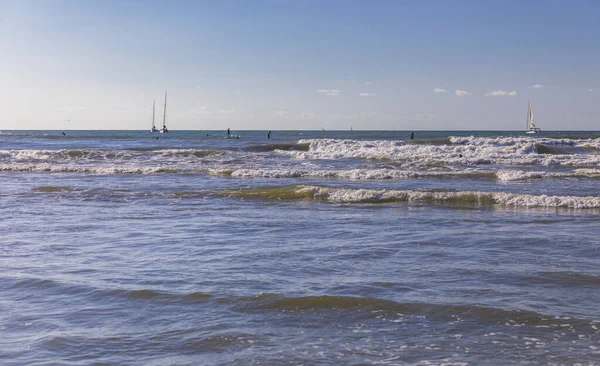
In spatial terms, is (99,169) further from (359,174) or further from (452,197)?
(452,197)

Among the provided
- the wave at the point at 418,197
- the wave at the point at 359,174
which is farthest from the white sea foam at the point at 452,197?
the wave at the point at 359,174

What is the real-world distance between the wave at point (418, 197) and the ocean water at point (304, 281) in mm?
78

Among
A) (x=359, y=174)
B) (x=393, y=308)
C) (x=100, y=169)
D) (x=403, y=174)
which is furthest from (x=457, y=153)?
(x=393, y=308)

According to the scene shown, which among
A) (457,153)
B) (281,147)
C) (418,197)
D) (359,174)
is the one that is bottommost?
(418,197)

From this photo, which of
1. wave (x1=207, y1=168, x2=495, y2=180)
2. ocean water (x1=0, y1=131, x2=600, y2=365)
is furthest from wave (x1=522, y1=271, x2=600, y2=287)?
wave (x1=207, y1=168, x2=495, y2=180)

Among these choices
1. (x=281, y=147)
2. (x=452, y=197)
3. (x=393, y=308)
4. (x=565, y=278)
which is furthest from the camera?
(x=281, y=147)

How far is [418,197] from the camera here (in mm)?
16781

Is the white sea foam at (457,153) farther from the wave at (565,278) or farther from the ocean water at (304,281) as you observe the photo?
the wave at (565,278)

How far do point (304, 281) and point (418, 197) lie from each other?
10.1 meters

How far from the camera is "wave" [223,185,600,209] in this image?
50.1 feet

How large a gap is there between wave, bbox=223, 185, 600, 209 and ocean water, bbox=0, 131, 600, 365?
0.26ft

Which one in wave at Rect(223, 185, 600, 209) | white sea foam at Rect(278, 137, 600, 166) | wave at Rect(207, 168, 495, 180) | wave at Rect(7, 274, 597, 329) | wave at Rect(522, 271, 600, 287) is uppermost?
white sea foam at Rect(278, 137, 600, 166)

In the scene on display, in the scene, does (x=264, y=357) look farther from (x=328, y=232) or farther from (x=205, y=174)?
(x=205, y=174)

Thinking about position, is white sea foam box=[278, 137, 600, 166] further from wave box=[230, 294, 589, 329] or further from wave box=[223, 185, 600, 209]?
wave box=[230, 294, 589, 329]
